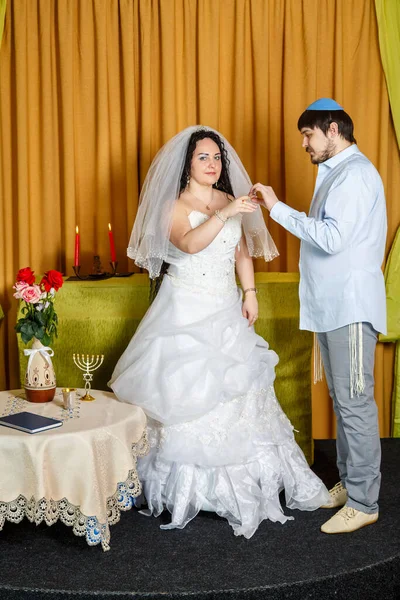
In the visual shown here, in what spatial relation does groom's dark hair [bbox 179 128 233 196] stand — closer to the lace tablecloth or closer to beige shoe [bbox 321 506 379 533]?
the lace tablecloth

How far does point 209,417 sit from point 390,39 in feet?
7.57

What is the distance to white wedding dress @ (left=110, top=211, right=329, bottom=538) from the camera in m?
2.92

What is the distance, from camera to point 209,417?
116 inches

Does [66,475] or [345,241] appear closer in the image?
[66,475]

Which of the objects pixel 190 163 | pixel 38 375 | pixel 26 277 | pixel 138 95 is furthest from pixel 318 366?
pixel 138 95

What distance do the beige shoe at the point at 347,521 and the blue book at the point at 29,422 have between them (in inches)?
44.9

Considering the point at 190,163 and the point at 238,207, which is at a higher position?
the point at 190,163

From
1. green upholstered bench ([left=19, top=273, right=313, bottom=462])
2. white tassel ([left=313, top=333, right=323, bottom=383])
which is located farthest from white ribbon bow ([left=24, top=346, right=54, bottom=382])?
white tassel ([left=313, top=333, right=323, bottom=383])

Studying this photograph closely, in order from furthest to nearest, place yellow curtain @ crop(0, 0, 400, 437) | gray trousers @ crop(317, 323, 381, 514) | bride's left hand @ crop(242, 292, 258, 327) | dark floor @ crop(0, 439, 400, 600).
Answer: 1. yellow curtain @ crop(0, 0, 400, 437)
2. bride's left hand @ crop(242, 292, 258, 327)
3. gray trousers @ crop(317, 323, 381, 514)
4. dark floor @ crop(0, 439, 400, 600)

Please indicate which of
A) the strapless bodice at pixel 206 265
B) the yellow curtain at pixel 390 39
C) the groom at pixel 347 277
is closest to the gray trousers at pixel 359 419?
the groom at pixel 347 277

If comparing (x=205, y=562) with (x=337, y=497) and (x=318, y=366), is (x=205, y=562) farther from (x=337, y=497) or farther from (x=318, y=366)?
(x=318, y=366)

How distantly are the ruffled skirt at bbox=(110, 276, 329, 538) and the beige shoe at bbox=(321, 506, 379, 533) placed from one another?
0.19 metres

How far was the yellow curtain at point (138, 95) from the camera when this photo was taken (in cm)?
386

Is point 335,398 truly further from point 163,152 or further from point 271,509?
point 163,152
